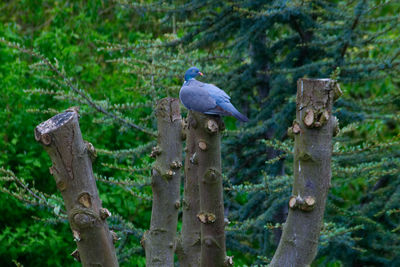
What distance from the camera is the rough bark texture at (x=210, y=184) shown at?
192cm

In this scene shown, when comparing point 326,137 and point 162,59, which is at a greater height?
point 162,59

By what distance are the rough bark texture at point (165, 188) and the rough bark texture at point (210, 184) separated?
0.53m

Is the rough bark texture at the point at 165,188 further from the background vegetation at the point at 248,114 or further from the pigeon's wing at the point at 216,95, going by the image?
the background vegetation at the point at 248,114

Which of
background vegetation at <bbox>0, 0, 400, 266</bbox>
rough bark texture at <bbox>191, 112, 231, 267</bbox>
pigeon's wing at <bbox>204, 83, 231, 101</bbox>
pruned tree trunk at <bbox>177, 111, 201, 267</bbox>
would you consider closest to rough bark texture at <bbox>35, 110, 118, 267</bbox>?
rough bark texture at <bbox>191, 112, 231, 267</bbox>

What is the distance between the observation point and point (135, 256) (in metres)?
4.75

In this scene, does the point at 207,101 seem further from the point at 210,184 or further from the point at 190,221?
the point at 190,221

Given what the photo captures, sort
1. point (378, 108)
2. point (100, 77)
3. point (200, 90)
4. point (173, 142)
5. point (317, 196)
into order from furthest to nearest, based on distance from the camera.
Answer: point (100, 77) → point (378, 108) → point (173, 142) → point (200, 90) → point (317, 196)

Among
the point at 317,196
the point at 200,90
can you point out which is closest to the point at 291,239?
the point at 317,196

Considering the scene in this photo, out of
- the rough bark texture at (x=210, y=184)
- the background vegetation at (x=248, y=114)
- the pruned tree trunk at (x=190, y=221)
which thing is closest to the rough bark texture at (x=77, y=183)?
the rough bark texture at (x=210, y=184)

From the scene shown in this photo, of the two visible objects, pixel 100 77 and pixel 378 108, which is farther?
pixel 100 77

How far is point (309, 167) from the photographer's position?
1.86 metres

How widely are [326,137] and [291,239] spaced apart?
15.9 inches

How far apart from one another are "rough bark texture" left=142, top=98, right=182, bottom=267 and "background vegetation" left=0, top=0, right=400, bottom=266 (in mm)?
576

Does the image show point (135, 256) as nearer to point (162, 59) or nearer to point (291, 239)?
point (162, 59)
